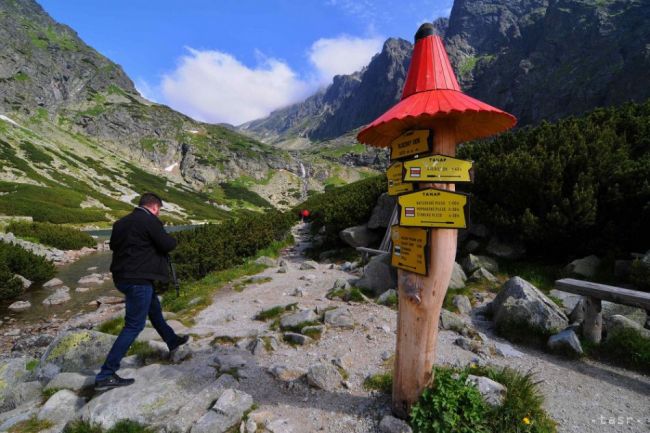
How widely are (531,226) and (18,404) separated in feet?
39.2

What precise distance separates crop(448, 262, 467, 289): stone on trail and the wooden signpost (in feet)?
17.5

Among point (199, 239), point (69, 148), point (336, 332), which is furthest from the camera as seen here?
point (69, 148)

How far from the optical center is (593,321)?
18.8 ft

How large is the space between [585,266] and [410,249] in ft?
25.5

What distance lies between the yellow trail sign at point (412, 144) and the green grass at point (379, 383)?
10.5 feet

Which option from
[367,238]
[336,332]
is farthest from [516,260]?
[336,332]

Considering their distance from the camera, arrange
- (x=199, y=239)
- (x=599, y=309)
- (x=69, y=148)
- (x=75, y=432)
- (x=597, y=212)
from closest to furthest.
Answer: (x=75, y=432) < (x=599, y=309) < (x=597, y=212) < (x=199, y=239) < (x=69, y=148)

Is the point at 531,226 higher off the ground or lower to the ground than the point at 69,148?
lower

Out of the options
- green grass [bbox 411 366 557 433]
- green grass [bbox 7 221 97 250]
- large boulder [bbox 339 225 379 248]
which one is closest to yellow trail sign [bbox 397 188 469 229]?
green grass [bbox 411 366 557 433]

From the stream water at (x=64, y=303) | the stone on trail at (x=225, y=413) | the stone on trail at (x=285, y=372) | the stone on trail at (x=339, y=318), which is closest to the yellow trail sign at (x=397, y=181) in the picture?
the stone on trail at (x=285, y=372)

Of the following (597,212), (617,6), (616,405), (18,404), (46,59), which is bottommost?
(18,404)

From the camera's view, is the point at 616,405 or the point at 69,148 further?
the point at 69,148

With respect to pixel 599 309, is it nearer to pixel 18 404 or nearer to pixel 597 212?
pixel 597 212

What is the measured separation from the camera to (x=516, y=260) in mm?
10000
